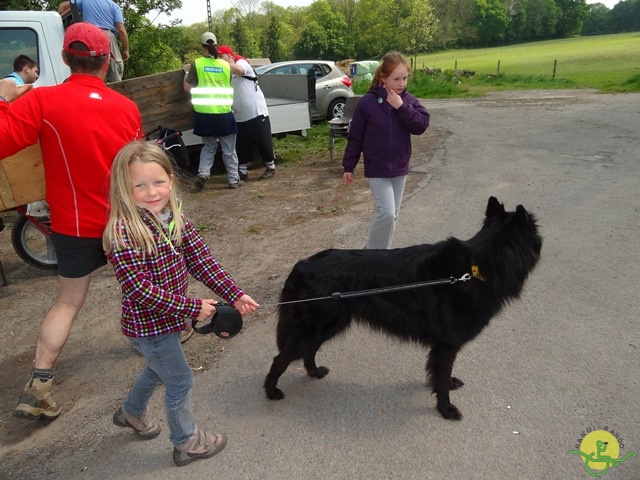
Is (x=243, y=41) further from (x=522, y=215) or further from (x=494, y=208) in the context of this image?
(x=522, y=215)

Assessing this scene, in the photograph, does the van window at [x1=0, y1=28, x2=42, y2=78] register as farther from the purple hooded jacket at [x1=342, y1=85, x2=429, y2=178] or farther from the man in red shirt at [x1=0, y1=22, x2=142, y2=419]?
the purple hooded jacket at [x1=342, y1=85, x2=429, y2=178]

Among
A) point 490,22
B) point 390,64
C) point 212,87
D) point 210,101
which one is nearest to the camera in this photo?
point 390,64


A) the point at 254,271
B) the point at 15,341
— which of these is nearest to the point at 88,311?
the point at 15,341

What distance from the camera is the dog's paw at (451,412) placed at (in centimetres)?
268

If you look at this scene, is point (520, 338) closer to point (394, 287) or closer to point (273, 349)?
point (394, 287)

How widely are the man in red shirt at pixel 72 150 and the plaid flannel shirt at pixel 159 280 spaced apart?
729 millimetres

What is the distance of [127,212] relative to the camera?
200 cm

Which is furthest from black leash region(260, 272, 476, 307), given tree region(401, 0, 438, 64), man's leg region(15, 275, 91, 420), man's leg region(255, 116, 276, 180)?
tree region(401, 0, 438, 64)

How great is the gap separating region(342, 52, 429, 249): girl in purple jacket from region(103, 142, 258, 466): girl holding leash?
2.04m

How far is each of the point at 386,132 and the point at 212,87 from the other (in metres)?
3.50

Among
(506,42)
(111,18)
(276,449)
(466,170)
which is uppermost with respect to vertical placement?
(506,42)

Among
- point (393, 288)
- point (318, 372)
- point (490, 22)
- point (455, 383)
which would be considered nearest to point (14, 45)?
point (318, 372)

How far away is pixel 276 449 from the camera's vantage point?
8.18ft

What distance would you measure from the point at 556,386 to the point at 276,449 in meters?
1.77
